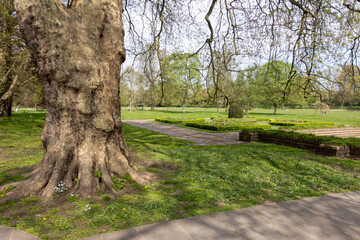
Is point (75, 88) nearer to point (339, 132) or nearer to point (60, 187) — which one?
point (60, 187)

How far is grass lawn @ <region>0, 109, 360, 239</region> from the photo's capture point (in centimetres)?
319

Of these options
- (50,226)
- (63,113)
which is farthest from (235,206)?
(63,113)

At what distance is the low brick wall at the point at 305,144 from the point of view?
27.1 feet

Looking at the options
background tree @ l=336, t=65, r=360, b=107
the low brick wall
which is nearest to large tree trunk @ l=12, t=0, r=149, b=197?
background tree @ l=336, t=65, r=360, b=107

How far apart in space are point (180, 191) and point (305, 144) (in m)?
7.85

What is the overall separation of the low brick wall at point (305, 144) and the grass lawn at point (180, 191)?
0.95m

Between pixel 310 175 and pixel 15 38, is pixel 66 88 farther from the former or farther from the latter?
pixel 15 38

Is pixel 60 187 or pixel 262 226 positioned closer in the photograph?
pixel 262 226

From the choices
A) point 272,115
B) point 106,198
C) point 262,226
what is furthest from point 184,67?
point 272,115

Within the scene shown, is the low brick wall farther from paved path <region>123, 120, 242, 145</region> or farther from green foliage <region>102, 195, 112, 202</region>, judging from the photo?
green foliage <region>102, 195, 112, 202</region>

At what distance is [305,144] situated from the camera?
9859 millimetres

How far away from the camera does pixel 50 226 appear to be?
3.04 m

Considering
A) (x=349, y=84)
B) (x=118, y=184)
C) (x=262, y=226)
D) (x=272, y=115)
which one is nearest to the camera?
(x=262, y=226)

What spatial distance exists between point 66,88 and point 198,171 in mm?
3653
